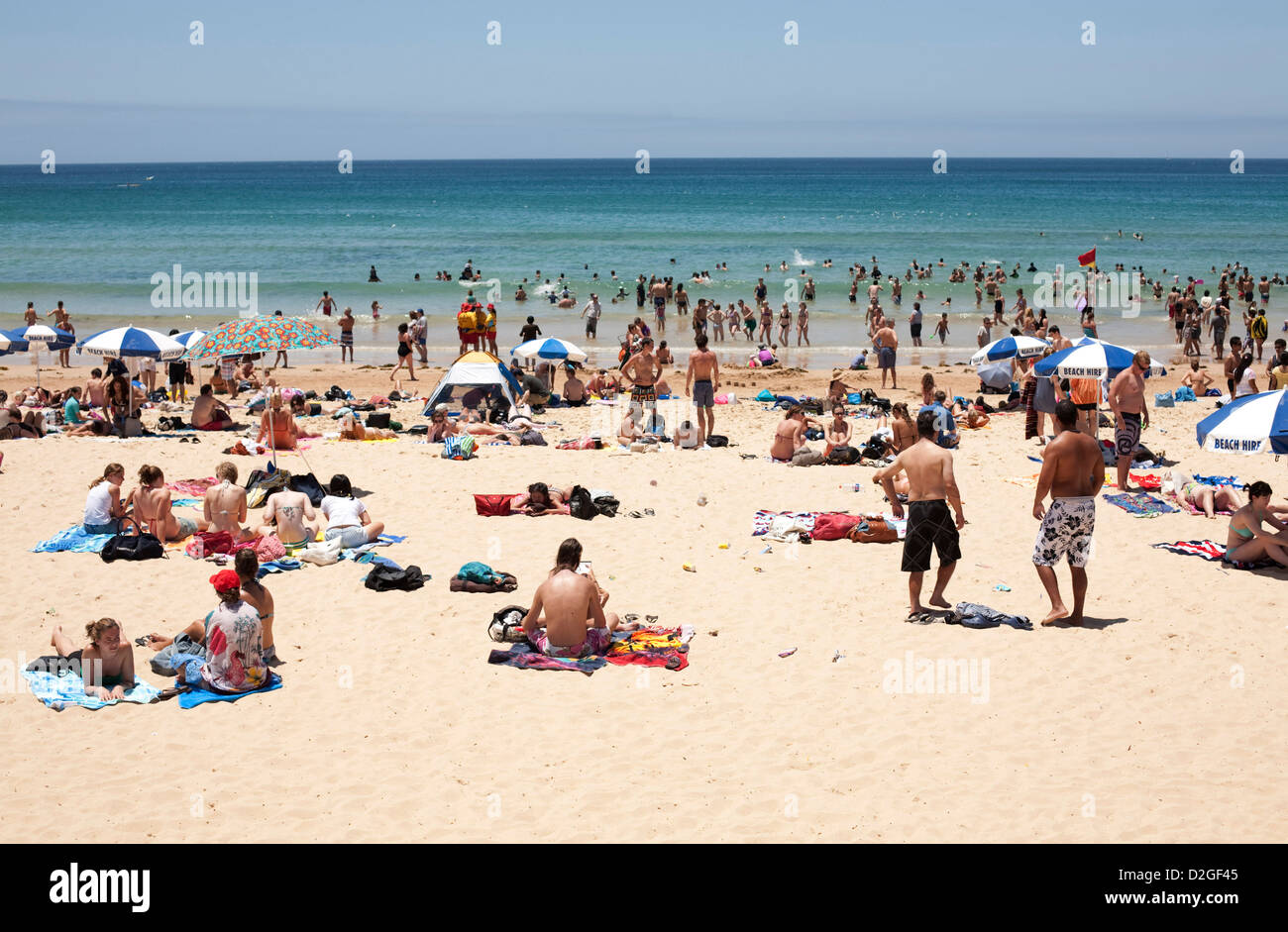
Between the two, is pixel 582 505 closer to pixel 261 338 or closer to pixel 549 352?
pixel 261 338

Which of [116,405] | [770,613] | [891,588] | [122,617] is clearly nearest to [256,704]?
[122,617]

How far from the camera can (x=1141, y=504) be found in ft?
35.0

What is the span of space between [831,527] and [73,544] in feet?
20.8

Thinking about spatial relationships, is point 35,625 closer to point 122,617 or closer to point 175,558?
point 122,617

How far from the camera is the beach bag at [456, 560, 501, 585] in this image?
8492 mm

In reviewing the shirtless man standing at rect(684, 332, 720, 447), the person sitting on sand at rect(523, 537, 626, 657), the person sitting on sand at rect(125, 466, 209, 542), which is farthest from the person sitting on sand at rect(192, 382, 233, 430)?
the person sitting on sand at rect(523, 537, 626, 657)

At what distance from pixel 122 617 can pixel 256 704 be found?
1954 millimetres

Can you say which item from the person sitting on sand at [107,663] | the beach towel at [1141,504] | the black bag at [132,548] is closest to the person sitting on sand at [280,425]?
the black bag at [132,548]

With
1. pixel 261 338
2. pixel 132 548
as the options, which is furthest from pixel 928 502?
pixel 261 338

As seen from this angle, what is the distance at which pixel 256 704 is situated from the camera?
6.63 meters

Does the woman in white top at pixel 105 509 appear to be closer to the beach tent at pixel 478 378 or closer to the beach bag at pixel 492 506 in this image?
the beach bag at pixel 492 506

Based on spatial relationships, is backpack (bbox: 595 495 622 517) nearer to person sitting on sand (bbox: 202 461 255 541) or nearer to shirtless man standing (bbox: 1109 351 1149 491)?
person sitting on sand (bbox: 202 461 255 541)

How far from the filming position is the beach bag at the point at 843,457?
12492 mm

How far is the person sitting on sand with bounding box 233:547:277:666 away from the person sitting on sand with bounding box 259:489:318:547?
7.23 ft
